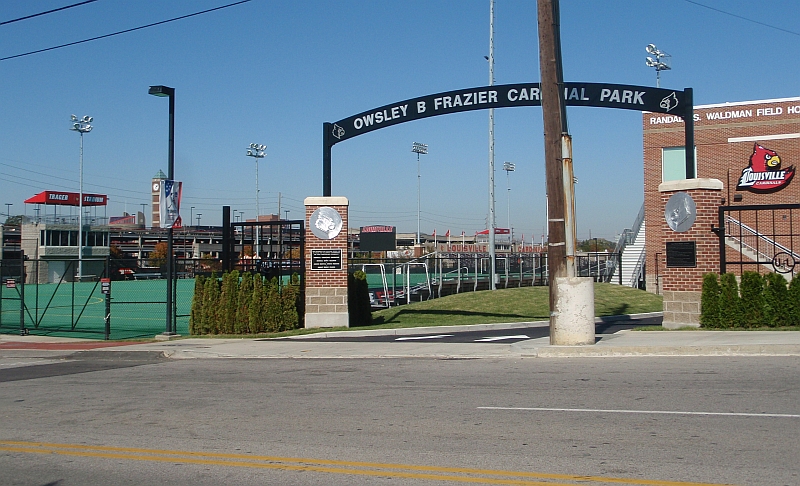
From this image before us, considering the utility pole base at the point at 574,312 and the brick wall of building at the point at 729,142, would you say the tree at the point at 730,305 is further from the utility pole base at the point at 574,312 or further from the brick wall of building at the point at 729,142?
the brick wall of building at the point at 729,142

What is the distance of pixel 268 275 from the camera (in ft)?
67.4

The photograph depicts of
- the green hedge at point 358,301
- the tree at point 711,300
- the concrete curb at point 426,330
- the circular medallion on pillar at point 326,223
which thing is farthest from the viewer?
the green hedge at point 358,301

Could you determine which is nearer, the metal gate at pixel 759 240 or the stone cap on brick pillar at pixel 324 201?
the stone cap on brick pillar at pixel 324 201

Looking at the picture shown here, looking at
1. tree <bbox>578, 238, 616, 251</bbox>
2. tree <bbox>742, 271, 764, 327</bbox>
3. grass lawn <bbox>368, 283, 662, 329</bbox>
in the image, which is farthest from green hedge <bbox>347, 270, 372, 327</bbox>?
tree <bbox>578, 238, 616, 251</bbox>

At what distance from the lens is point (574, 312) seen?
14.3 metres

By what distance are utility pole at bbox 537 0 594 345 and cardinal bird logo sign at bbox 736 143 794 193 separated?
24.7m

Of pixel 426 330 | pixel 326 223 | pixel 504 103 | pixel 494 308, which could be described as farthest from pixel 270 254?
pixel 494 308

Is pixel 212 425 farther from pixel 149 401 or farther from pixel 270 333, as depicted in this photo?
pixel 270 333

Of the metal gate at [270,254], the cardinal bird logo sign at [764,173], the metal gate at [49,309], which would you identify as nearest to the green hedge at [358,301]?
the metal gate at [270,254]

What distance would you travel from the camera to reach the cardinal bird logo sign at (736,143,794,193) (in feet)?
115

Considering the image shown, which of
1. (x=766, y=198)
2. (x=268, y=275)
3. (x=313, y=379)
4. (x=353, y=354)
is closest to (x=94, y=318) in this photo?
(x=268, y=275)

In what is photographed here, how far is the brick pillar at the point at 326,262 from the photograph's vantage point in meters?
19.8

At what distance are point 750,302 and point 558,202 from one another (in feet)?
16.2

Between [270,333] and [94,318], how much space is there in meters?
14.1
